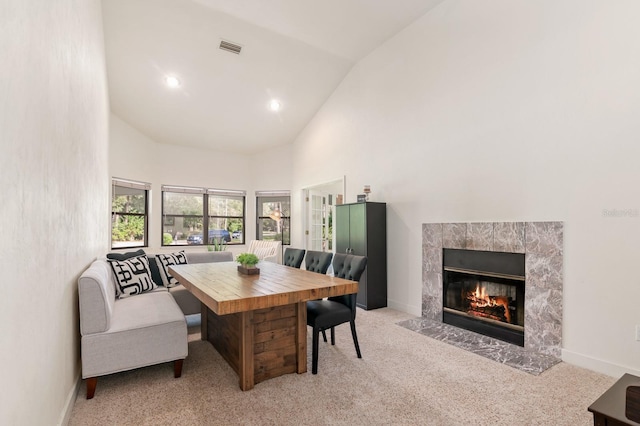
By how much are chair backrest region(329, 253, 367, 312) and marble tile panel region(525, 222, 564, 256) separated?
5.44 ft

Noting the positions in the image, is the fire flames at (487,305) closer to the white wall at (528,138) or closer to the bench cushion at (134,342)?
the white wall at (528,138)

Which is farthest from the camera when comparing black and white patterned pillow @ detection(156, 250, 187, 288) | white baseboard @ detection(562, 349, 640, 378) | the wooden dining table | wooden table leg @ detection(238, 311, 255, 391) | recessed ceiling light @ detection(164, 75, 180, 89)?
recessed ceiling light @ detection(164, 75, 180, 89)

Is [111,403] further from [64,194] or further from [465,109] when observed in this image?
[465,109]

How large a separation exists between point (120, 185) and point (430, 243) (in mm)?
5517

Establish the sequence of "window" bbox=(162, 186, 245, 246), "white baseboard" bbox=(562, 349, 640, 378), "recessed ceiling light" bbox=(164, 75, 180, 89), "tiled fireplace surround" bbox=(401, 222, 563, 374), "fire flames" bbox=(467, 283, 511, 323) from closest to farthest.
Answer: "white baseboard" bbox=(562, 349, 640, 378) < "tiled fireplace surround" bbox=(401, 222, 563, 374) < "fire flames" bbox=(467, 283, 511, 323) < "recessed ceiling light" bbox=(164, 75, 180, 89) < "window" bbox=(162, 186, 245, 246)

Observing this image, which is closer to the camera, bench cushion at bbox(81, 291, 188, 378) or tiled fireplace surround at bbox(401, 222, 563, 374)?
bench cushion at bbox(81, 291, 188, 378)

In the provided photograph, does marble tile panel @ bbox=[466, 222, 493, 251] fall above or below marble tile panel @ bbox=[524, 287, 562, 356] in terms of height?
above

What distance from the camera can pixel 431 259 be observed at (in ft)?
13.4

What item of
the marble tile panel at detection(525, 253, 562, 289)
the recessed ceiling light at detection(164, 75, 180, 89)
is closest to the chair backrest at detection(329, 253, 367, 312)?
the marble tile panel at detection(525, 253, 562, 289)

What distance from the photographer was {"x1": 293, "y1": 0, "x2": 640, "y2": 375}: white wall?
257 cm

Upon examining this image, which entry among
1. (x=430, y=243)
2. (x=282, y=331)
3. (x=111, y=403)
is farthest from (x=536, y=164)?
(x=111, y=403)

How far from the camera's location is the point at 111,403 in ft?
7.16

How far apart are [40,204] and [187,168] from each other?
6.02 metres

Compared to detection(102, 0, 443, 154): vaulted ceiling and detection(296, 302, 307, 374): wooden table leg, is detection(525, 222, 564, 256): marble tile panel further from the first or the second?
detection(102, 0, 443, 154): vaulted ceiling
